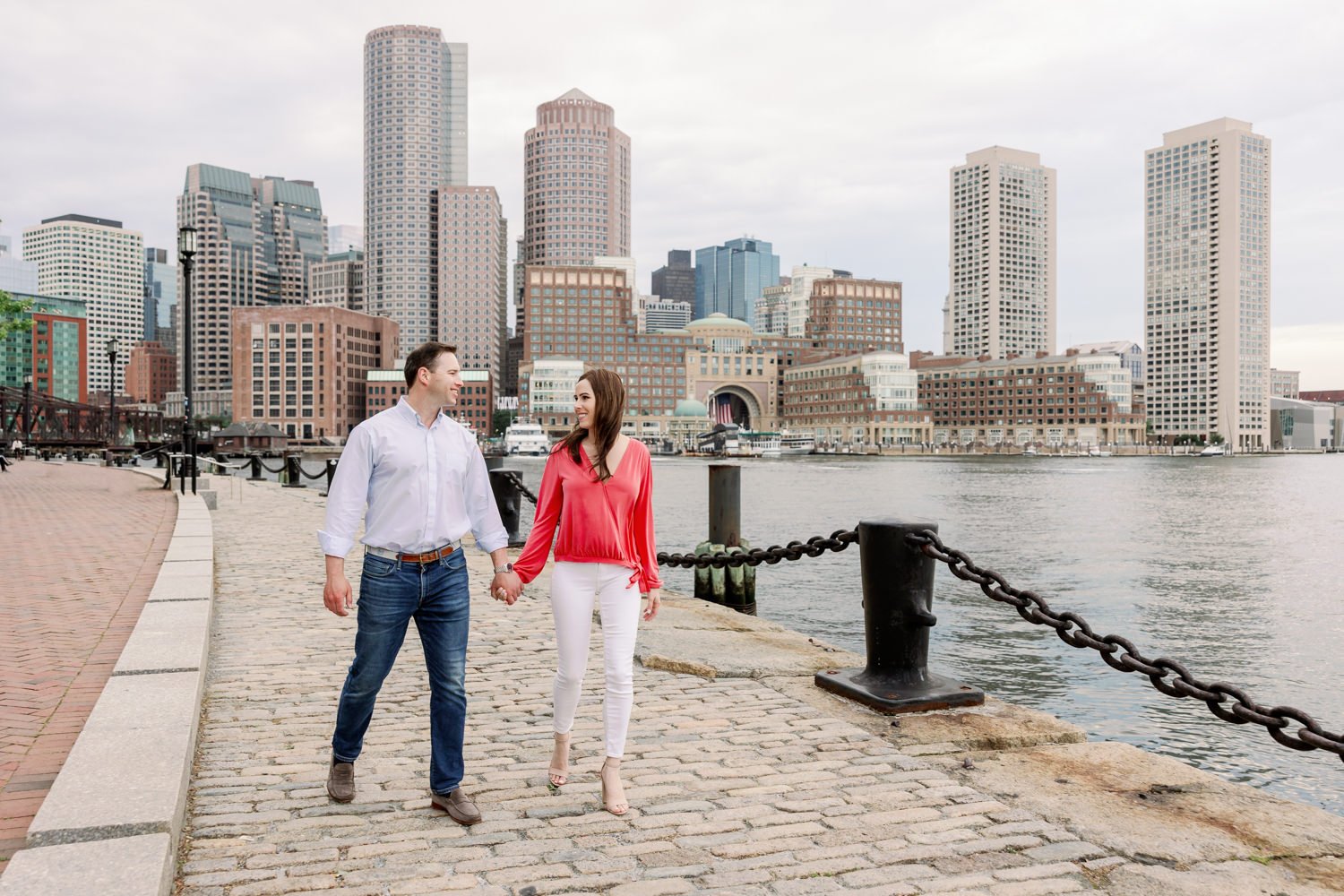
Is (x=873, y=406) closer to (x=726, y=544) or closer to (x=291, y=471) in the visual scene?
(x=291, y=471)

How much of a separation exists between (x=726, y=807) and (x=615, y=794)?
Answer: 1.68 ft

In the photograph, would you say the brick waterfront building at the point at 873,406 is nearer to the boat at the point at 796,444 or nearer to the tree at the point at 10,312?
the boat at the point at 796,444

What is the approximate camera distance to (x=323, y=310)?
17712 centimetres

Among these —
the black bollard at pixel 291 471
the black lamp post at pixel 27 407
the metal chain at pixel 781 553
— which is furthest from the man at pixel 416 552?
the black lamp post at pixel 27 407

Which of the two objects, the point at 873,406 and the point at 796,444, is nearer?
the point at 873,406

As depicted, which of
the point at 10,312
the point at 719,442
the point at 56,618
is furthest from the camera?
the point at 719,442

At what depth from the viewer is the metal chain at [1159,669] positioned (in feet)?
13.4

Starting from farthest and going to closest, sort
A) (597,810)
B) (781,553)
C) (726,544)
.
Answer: (726,544) < (781,553) < (597,810)

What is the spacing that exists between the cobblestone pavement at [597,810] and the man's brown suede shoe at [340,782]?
60 mm

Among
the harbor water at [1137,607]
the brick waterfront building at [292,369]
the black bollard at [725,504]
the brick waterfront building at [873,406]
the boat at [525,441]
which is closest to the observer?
the harbor water at [1137,607]

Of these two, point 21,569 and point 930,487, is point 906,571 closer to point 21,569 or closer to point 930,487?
point 21,569

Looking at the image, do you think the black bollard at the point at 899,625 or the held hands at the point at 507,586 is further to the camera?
the black bollard at the point at 899,625

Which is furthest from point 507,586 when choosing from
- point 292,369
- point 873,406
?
point 292,369

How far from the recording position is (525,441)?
128 metres
